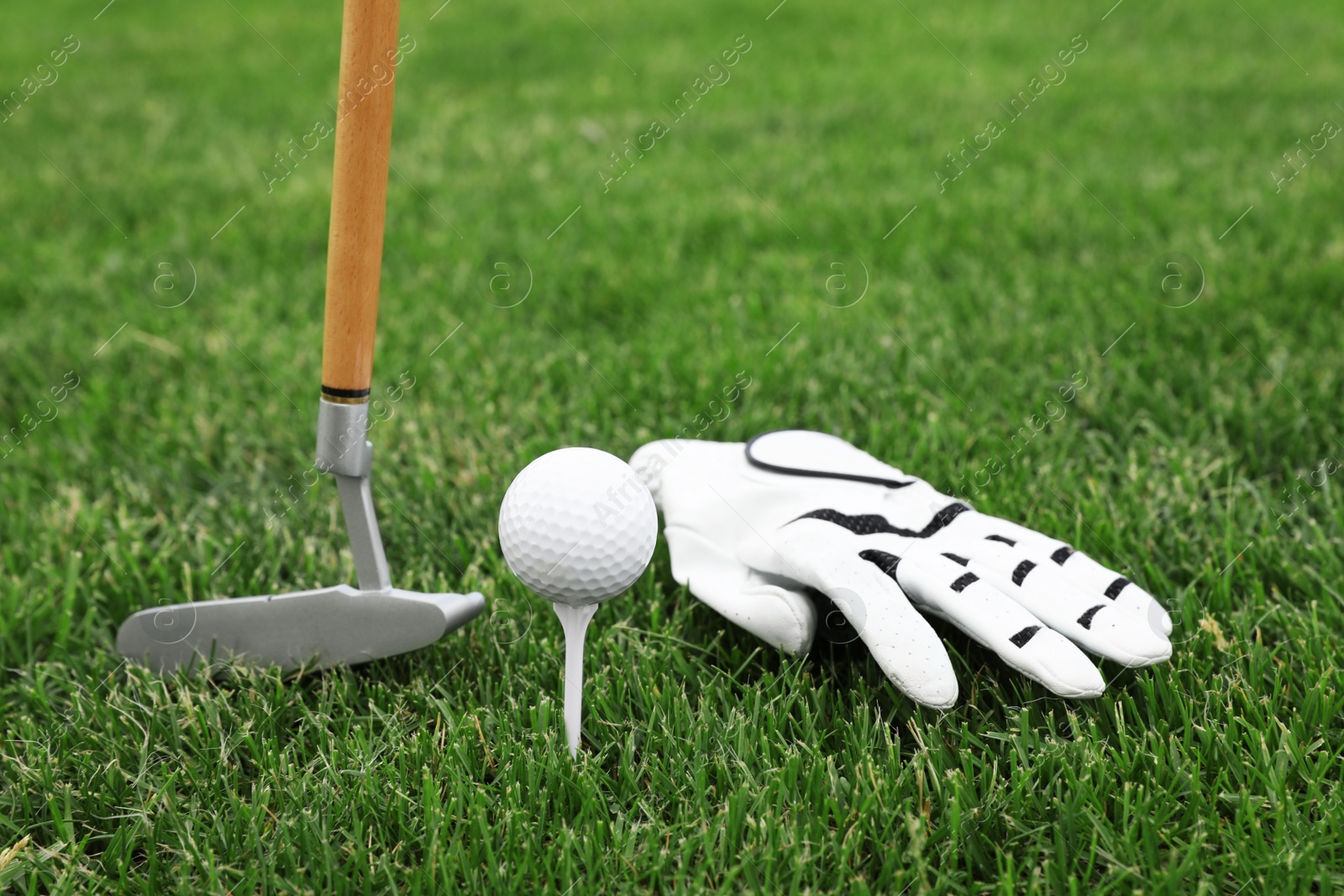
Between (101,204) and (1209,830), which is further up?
(101,204)

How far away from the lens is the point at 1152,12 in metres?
6.87

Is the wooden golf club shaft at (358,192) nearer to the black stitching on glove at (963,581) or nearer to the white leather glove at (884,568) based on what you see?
the white leather glove at (884,568)

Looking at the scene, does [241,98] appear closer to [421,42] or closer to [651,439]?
[421,42]

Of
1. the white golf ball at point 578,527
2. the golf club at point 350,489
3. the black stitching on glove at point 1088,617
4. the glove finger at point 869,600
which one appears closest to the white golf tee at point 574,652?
the white golf ball at point 578,527

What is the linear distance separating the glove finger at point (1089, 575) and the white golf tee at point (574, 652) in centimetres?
85

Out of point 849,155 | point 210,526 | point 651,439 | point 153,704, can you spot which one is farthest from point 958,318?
point 153,704

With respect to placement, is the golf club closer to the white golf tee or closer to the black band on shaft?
the black band on shaft

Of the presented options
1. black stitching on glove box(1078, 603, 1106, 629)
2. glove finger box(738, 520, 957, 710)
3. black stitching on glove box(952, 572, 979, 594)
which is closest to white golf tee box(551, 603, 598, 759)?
glove finger box(738, 520, 957, 710)

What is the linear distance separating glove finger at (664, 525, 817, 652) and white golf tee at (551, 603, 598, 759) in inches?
13.6

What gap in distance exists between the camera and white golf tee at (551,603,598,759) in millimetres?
1521

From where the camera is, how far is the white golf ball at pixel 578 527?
144cm

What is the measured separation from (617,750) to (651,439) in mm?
1096

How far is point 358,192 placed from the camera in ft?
5.07

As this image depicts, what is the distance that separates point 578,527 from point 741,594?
476 millimetres
